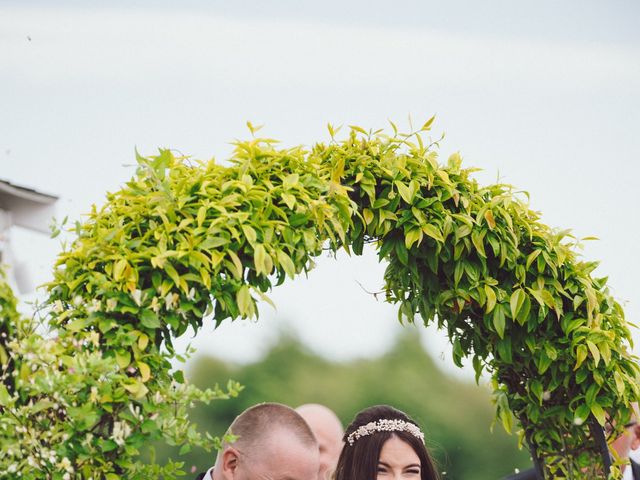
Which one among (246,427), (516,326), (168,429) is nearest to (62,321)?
(168,429)

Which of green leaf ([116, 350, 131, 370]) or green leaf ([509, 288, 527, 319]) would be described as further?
green leaf ([509, 288, 527, 319])

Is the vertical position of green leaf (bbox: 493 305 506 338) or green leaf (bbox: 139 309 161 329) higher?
green leaf (bbox: 493 305 506 338)

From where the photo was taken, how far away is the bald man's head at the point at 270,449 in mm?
4832

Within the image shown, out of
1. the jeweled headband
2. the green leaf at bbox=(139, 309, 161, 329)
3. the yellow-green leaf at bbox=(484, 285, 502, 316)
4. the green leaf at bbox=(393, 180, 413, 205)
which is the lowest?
the jeweled headband

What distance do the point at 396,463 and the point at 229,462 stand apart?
0.98m

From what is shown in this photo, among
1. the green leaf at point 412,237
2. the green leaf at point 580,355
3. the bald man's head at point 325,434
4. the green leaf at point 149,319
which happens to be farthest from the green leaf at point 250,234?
the bald man's head at point 325,434

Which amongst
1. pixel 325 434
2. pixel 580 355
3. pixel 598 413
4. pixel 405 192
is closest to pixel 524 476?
pixel 325 434

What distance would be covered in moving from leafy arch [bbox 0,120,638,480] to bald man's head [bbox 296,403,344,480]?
70.1 inches

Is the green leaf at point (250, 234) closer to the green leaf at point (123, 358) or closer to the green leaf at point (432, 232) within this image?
the green leaf at point (123, 358)

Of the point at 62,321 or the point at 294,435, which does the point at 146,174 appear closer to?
the point at 62,321

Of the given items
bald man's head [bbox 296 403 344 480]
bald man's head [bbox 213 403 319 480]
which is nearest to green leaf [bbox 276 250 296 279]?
bald man's head [bbox 213 403 319 480]

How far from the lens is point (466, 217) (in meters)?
4.30

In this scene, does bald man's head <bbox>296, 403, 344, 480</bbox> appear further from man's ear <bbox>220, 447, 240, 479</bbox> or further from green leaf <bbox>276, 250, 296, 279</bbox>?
green leaf <bbox>276, 250, 296, 279</bbox>

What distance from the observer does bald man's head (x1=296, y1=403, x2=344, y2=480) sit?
20.6 ft
